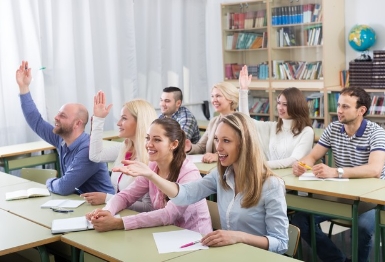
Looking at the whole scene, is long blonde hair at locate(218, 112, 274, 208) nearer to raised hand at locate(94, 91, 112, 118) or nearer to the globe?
raised hand at locate(94, 91, 112, 118)

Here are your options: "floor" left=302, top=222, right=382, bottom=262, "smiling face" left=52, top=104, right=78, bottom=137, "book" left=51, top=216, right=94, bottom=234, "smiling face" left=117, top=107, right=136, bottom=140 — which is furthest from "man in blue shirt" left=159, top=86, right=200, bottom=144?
"book" left=51, top=216, right=94, bottom=234

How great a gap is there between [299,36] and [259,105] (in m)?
1.15

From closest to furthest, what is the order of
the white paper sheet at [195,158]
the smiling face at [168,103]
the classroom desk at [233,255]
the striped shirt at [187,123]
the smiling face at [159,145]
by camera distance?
the classroom desk at [233,255], the smiling face at [159,145], the white paper sheet at [195,158], the striped shirt at [187,123], the smiling face at [168,103]

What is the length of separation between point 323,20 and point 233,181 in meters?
4.89

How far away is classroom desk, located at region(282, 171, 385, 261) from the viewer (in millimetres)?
3576

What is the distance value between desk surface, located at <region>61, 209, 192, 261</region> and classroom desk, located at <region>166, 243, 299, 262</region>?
7 cm

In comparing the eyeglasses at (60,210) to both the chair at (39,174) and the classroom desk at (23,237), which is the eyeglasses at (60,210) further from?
the chair at (39,174)

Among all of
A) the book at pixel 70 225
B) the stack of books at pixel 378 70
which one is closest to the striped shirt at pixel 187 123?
the stack of books at pixel 378 70

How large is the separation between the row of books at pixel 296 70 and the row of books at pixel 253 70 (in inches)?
6.6

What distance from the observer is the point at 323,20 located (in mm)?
7234

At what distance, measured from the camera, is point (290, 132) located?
15.5 ft

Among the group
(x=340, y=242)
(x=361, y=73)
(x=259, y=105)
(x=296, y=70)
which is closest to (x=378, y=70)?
(x=361, y=73)

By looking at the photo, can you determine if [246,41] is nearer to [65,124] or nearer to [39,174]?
[39,174]

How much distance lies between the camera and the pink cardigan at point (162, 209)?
9.78ft
